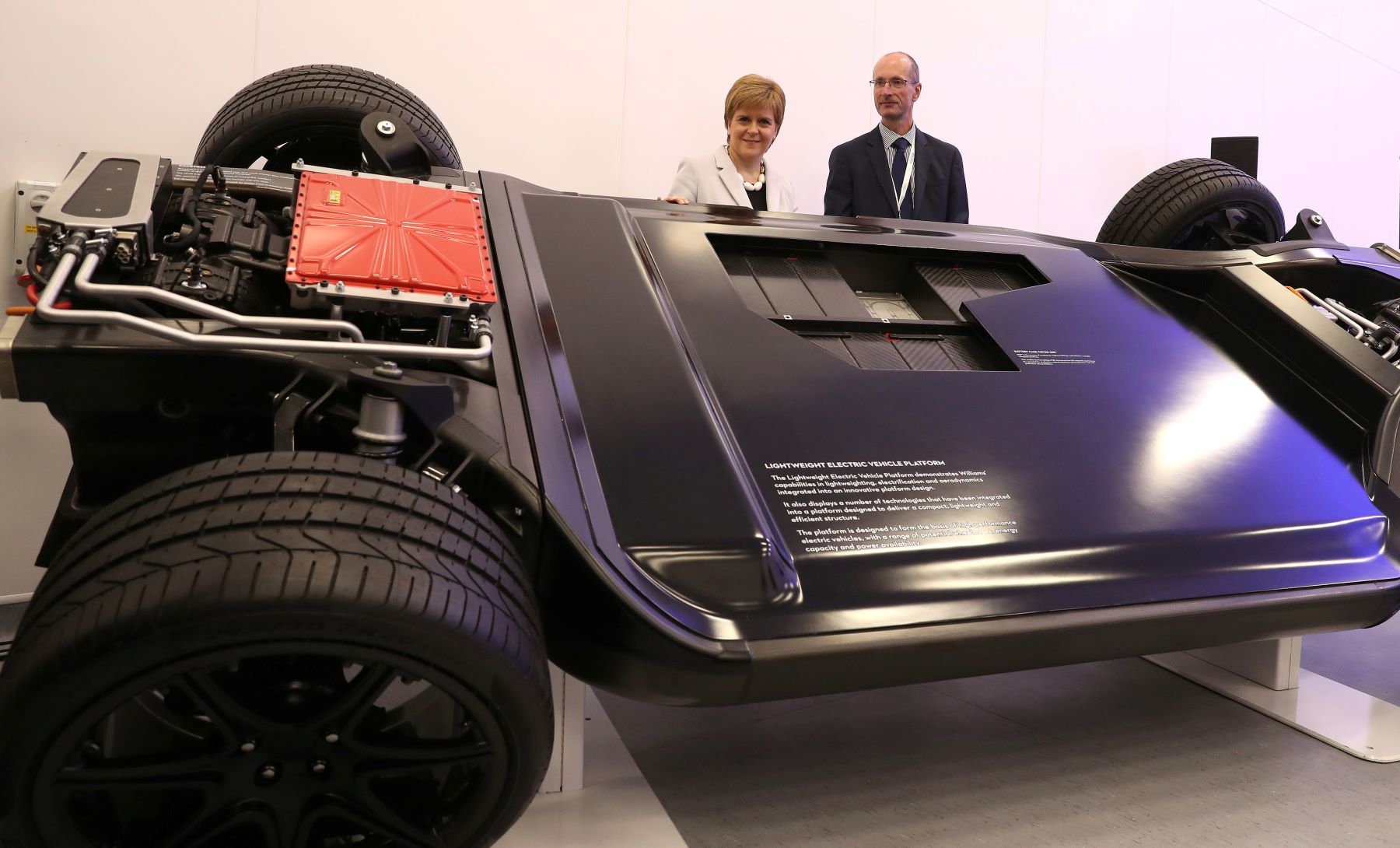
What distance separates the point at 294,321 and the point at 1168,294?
1.90m

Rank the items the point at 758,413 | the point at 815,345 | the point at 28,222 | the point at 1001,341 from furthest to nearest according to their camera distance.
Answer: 1. the point at 28,222
2. the point at 1001,341
3. the point at 815,345
4. the point at 758,413

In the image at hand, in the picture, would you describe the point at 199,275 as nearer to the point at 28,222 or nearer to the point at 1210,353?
the point at 28,222

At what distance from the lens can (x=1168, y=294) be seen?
7.29 feet

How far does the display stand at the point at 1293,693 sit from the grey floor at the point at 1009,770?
5 cm

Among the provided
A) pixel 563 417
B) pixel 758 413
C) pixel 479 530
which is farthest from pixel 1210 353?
pixel 479 530

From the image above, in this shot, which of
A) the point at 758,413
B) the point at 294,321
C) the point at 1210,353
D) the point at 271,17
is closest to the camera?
the point at 294,321

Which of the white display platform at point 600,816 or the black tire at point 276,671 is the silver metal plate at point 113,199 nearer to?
the black tire at point 276,671

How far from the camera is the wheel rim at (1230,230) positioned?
268 centimetres

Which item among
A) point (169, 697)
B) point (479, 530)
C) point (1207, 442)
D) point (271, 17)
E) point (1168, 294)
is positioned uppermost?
point (271, 17)

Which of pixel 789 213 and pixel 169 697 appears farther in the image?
pixel 789 213

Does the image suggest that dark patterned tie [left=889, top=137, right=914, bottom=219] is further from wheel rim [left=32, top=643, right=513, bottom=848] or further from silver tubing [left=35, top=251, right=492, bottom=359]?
wheel rim [left=32, top=643, right=513, bottom=848]

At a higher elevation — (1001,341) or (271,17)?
(271,17)

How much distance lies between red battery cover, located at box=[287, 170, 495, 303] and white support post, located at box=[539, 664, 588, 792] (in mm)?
577

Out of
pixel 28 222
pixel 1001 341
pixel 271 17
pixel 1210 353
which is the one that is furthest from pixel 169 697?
pixel 271 17
